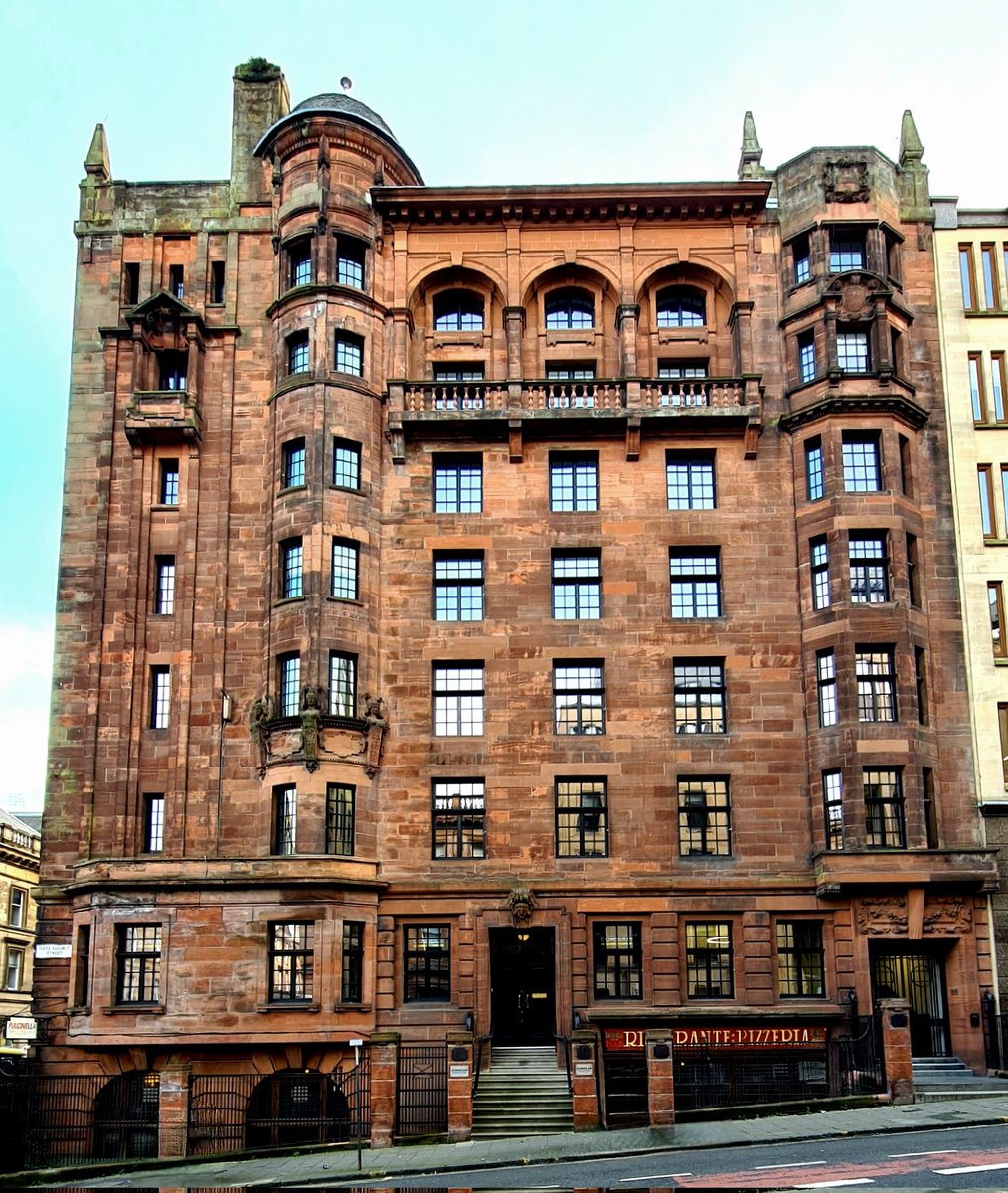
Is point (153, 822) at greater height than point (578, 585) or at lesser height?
lesser

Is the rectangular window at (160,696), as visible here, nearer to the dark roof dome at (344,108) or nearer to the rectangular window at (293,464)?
the rectangular window at (293,464)

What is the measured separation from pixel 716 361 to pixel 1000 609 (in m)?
11.1

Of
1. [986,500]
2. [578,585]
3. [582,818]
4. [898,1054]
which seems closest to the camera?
[898,1054]

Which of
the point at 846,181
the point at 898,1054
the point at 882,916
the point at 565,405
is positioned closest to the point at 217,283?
the point at 565,405

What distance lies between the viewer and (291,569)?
126ft

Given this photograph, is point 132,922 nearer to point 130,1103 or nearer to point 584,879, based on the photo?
point 130,1103

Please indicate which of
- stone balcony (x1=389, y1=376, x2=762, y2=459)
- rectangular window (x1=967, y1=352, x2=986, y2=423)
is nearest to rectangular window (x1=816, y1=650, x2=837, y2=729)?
stone balcony (x1=389, y1=376, x2=762, y2=459)

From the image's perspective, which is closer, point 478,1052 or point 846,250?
point 478,1052

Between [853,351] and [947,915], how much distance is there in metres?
16.2

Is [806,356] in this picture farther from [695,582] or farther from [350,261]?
[350,261]

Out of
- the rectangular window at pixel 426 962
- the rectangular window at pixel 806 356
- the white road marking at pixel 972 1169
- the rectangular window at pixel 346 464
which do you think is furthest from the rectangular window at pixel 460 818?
the white road marking at pixel 972 1169

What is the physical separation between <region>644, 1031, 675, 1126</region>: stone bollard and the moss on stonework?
31.8 meters

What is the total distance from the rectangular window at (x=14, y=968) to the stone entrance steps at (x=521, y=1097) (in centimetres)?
3653

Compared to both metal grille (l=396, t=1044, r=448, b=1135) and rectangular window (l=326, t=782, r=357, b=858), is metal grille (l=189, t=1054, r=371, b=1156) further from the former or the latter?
rectangular window (l=326, t=782, r=357, b=858)
